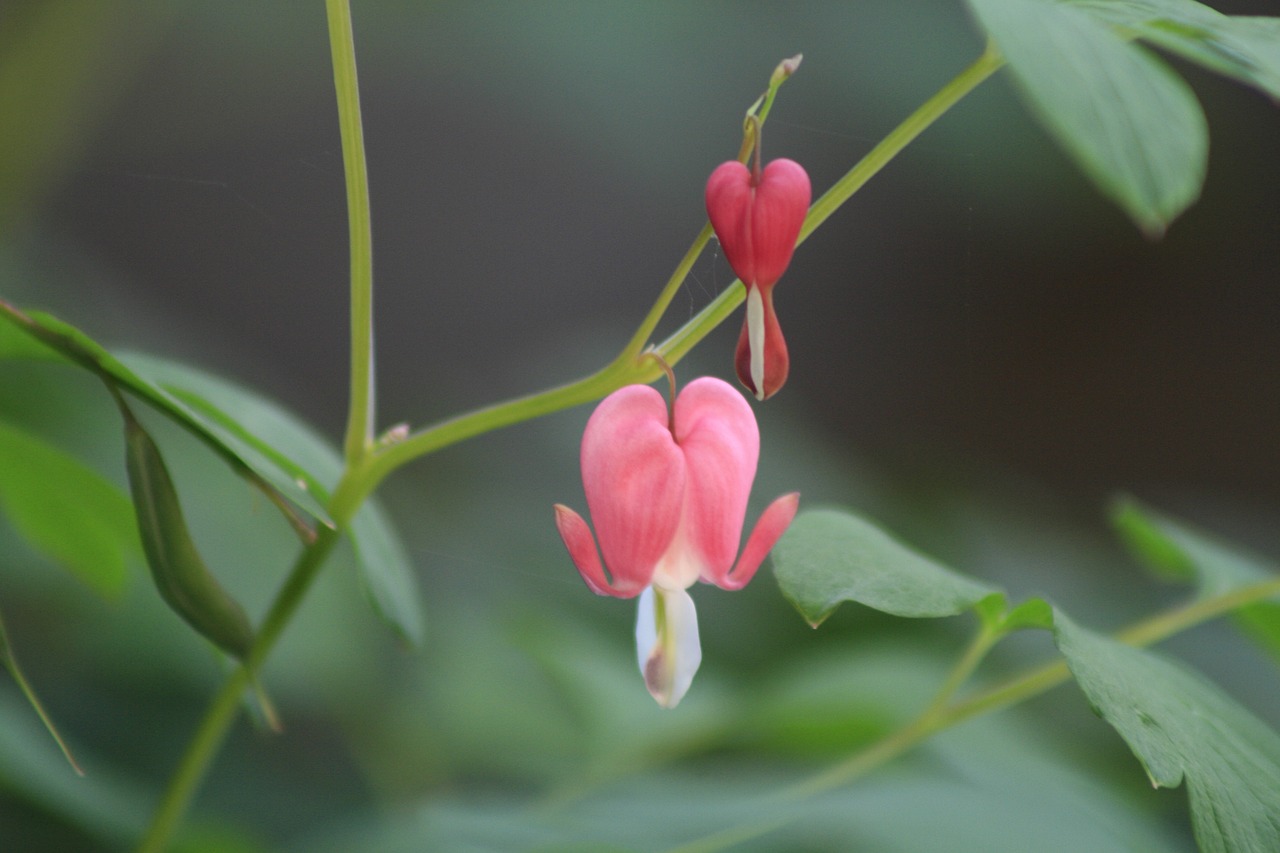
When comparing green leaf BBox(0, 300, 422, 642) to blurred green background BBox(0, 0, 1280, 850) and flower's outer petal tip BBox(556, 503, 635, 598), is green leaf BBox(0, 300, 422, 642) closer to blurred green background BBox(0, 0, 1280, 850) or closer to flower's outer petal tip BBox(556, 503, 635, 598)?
flower's outer petal tip BBox(556, 503, 635, 598)

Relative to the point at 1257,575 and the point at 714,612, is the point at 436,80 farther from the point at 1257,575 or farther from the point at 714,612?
the point at 1257,575

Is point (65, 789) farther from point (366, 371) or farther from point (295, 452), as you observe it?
point (366, 371)

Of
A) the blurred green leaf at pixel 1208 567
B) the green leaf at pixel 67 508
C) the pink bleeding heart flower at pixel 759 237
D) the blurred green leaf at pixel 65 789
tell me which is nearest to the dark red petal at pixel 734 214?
the pink bleeding heart flower at pixel 759 237

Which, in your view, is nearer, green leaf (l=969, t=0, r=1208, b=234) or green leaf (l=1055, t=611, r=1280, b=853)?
green leaf (l=969, t=0, r=1208, b=234)

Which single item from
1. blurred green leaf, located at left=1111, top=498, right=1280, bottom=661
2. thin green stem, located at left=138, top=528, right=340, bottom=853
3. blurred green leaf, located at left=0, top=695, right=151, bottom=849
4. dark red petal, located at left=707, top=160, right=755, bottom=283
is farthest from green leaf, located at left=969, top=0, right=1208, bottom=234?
blurred green leaf, located at left=0, top=695, right=151, bottom=849

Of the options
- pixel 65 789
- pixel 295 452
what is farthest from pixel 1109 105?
pixel 65 789

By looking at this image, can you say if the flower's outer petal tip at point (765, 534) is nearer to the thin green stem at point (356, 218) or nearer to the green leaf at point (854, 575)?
the green leaf at point (854, 575)

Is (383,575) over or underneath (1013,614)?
over
